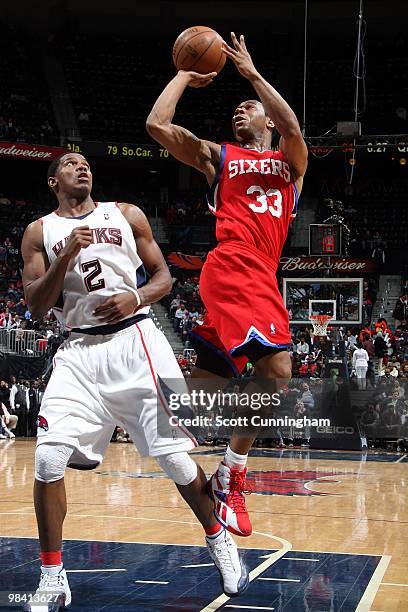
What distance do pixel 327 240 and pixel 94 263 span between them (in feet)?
49.8

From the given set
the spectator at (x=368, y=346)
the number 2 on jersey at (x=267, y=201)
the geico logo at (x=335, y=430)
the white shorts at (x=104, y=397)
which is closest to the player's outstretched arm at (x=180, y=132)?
the number 2 on jersey at (x=267, y=201)

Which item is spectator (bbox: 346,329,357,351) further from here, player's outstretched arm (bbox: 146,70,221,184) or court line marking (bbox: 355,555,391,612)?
player's outstretched arm (bbox: 146,70,221,184)

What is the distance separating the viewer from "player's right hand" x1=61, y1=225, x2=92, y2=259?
4062mm

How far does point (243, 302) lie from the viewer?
4461mm

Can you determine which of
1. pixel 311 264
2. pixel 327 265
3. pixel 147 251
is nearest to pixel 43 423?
pixel 147 251

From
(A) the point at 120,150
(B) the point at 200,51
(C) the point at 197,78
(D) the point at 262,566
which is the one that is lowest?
(D) the point at 262,566

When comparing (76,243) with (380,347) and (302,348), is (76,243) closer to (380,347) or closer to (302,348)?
(302,348)

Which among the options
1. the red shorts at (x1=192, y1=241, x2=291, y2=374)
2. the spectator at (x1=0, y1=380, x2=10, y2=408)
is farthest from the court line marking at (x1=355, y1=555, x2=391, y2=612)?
the spectator at (x1=0, y1=380, x2=10, y2=408)

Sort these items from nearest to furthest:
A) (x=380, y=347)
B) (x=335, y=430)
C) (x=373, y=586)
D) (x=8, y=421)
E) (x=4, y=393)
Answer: (x=373, y=586)
(x=335, y=430)
(x=4, y=393)
(x=8, y=421)
(x=380, y=347)

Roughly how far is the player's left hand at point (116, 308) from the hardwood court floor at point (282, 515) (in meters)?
1.56

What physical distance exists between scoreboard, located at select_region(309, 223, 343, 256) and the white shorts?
48.9 feet

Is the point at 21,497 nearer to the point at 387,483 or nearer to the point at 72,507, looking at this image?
the point at 72,507

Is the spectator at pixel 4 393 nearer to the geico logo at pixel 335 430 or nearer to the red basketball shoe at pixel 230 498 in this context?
the geico logo at pixel 335 430

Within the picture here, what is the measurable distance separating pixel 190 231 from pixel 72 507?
17676 millimetres
